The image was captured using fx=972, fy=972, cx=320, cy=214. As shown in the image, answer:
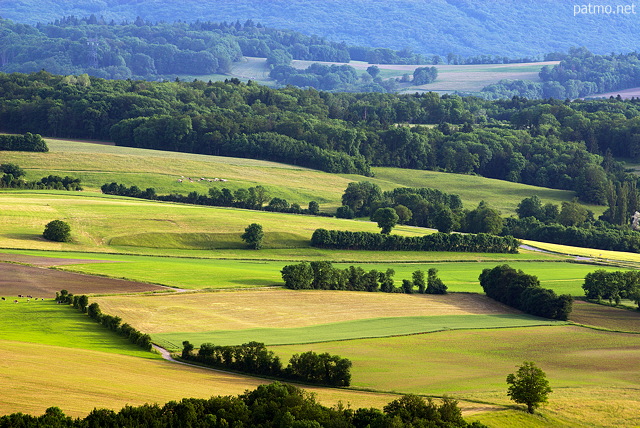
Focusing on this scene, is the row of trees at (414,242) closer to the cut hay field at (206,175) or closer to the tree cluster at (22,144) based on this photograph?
the cut hay field at (206,175)

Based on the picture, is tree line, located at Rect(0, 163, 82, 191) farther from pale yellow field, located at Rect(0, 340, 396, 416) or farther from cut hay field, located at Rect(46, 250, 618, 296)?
pale yellow field, located at Rect(0, 340, 396, 416)

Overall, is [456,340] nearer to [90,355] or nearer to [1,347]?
[90,355]

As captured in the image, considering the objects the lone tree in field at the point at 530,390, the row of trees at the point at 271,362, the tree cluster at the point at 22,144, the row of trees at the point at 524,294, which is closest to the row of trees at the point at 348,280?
the row of trees at the point at 524,294

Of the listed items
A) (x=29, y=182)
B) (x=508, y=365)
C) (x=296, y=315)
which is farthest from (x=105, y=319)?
(x=29, y=182)

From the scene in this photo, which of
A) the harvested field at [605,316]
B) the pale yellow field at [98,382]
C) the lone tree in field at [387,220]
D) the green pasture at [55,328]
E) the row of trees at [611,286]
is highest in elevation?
the lone tree in field at [387,220]

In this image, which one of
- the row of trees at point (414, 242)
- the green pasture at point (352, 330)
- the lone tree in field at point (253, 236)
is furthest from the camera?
the row of trees at point (414, 242)

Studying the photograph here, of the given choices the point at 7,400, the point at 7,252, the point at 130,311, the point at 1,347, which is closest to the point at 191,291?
the point at 130,311
